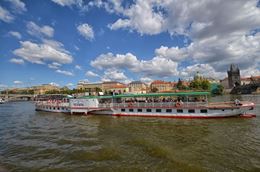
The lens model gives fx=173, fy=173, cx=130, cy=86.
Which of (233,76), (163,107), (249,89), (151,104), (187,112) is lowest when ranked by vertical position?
(187,112)

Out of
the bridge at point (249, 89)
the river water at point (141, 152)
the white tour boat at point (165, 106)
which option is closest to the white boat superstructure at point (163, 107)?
the white tour boat at point (165, 106)

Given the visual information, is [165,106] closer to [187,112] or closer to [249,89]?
[187,112]

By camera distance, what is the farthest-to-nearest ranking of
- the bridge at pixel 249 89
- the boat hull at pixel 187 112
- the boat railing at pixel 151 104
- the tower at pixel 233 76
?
the tower at pixel 233 76 < the bridge at pixel 249 89 < the boat railing at pixel 151 104 < the boat hull at pixel 187 112

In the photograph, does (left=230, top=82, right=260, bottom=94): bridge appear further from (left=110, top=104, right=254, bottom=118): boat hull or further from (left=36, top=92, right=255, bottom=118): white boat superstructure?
(left=110, top=104, right=254, bottom=118): boat hull

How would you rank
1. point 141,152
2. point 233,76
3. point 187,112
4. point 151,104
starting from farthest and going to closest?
point 233,76 → point 151,104 → point 187,112 → point 141,152

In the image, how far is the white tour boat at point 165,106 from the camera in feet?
72.5

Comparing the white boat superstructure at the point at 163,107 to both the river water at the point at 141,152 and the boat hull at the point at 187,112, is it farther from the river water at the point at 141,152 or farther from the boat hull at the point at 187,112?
the river water at the point at 141,152

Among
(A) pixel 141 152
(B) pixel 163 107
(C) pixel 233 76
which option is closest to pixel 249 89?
(C) pixel 233 76

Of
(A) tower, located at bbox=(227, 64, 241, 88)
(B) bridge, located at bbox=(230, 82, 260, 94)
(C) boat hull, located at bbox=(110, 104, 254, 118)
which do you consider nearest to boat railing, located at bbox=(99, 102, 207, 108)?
(C) boat hull, located at bbox=(110, 104, 254, 118)

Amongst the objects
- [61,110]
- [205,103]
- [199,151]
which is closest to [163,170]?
[199,151]

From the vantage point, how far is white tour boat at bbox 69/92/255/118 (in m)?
22.1

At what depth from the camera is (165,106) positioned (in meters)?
24.9

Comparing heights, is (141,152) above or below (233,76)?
below

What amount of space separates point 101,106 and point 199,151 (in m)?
21.2
